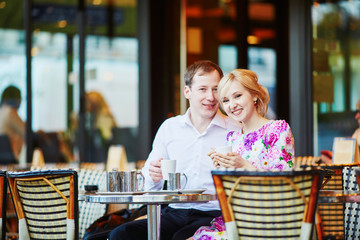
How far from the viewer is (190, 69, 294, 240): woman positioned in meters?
3.11

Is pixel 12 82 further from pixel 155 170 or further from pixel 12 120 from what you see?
pixel 155 170

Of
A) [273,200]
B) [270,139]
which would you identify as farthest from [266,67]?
[273,200]

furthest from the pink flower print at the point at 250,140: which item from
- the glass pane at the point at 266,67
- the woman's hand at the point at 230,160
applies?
the glass pane at the point at 266,67

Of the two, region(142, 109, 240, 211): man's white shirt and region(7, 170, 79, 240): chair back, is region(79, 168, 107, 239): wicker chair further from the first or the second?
region(7, 170, 79, 240): chair back

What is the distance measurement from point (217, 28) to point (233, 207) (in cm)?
665

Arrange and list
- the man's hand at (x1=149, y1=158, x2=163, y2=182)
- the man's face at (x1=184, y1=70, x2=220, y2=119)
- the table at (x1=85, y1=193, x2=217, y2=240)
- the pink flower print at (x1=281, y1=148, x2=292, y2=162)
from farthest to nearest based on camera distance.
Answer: the man's face at (x1=184, y1=70, x2=220, y2=119)
the man's hand at (x1=149, y1=158, x2=163, y2=182)
the pink flower print at (x1=281, y1=148, x2=292, y2=162)
the table at (x1=85, y1=193, x2=217, y2=240)

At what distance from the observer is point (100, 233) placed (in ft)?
11.6

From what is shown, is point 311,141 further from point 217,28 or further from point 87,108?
point 87,108

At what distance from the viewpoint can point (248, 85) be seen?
10.6 ft

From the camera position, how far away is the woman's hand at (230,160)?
289 cm

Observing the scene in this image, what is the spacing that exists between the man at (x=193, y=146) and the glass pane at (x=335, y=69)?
10.7ft

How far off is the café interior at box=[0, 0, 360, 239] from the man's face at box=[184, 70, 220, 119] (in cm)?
458

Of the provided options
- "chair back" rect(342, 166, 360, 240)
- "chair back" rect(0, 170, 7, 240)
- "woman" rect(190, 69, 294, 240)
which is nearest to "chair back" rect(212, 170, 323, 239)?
"woman" rect(190, 69, 294, 240)

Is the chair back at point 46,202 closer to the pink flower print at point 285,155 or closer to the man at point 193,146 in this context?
the man at point 193,146
